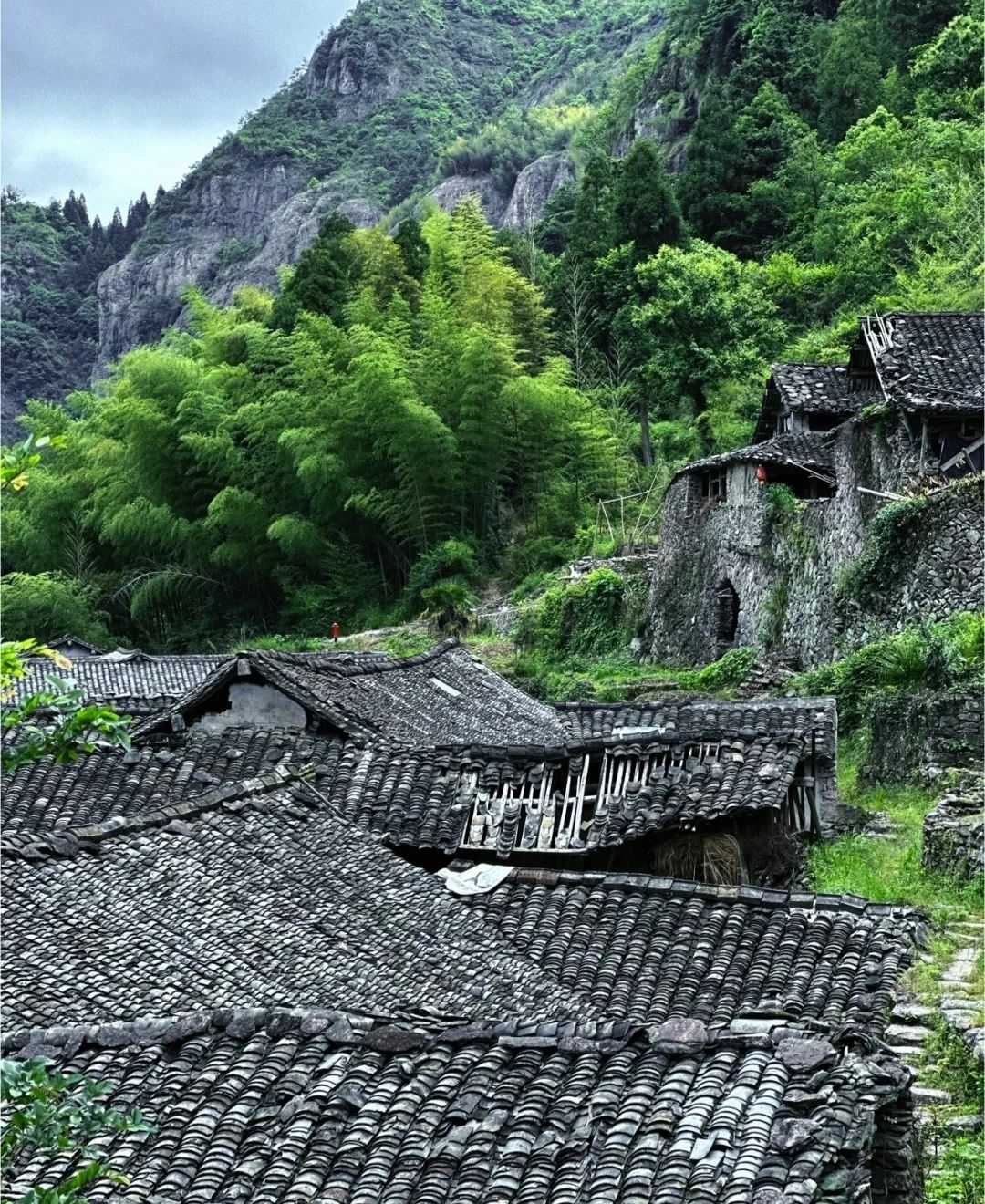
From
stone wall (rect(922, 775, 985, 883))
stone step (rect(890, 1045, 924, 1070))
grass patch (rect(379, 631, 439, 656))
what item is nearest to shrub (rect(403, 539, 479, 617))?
grass patch (rect(379, 631, 439, 656))

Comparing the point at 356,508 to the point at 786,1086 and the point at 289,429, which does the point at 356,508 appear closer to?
the point at 289,429

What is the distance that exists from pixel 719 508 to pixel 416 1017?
17.3 metres

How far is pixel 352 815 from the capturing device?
32.8 ft

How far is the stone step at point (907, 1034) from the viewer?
27.7 feet

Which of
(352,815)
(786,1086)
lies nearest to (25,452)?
(786,1086)

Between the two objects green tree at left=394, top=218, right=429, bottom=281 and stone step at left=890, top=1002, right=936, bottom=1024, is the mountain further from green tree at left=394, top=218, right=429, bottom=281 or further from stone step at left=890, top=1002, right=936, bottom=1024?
stone step at left=890, top=1002, right=936, bottom=1024

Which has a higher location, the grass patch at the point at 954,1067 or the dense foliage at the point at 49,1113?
the dense foliage at the point at 49,1113

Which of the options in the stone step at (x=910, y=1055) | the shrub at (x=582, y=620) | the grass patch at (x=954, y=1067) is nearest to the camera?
the grass patch at (x=954, y=1067)

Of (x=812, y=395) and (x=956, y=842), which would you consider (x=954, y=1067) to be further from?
(x=812, y=395)

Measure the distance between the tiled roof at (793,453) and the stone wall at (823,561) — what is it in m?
0.26

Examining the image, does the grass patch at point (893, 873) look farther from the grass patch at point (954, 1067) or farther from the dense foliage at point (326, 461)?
the dense foliage at point (326, 461)

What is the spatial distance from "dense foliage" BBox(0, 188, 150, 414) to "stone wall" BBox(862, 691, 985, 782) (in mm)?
57703

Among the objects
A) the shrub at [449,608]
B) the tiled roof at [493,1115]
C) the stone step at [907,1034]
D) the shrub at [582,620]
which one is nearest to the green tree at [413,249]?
the shrub at [449,608]

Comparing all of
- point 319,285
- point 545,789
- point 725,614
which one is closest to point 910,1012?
point 545,789
